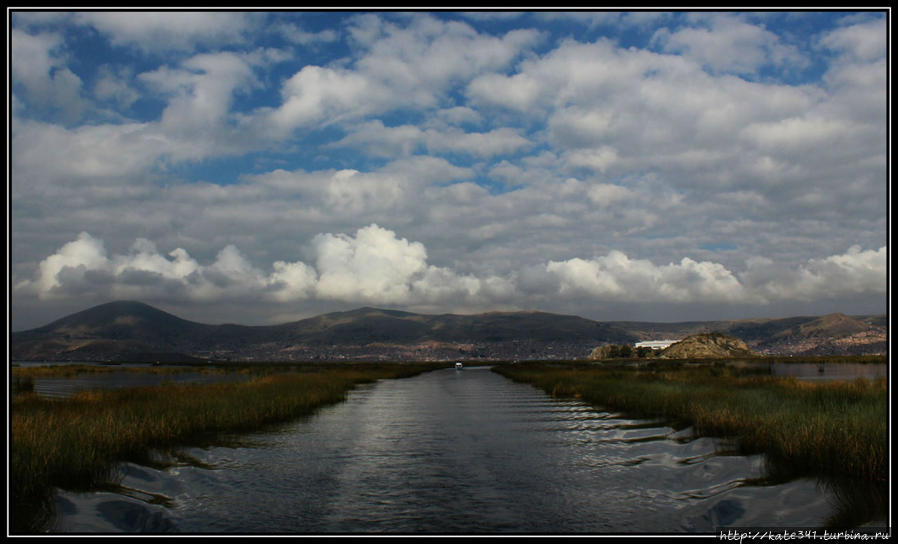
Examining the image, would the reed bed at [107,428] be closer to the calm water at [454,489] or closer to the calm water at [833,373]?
the calm water at [454,489]

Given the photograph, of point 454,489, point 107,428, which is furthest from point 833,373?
point 107,428

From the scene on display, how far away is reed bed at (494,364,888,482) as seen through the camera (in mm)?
18422

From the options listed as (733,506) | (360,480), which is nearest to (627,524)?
(733,506)

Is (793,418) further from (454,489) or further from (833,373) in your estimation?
(833,373)

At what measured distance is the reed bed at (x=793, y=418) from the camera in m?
18.4

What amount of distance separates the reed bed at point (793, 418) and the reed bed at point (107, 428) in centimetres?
2156

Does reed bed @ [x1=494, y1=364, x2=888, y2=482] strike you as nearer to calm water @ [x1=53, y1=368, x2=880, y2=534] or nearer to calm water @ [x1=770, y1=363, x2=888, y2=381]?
calm water @ [x1=53, y1=368, x2=880, y2=534]

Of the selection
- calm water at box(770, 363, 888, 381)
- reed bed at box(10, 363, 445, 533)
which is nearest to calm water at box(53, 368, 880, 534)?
reed bed at box(10, 363, 445, 533)

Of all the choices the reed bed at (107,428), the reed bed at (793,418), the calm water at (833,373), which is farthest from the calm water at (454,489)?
the calm water at (833,373)

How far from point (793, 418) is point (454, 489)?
14.9m

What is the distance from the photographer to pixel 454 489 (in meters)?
18.5

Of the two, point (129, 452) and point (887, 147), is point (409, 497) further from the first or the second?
point (887, 147)

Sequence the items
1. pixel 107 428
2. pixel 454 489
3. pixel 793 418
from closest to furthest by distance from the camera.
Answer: pixel 454 489 < pixel 107 428 < pixel 793 418

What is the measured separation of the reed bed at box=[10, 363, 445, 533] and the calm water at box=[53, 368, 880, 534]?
32.2 inches
